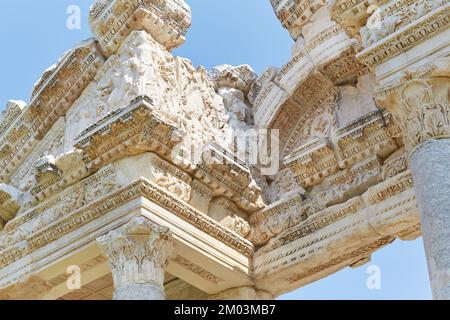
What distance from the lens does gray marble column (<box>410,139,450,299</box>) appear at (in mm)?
6426

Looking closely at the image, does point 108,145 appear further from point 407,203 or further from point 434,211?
point 434,211

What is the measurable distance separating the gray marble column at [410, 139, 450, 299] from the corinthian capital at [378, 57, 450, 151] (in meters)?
0.14

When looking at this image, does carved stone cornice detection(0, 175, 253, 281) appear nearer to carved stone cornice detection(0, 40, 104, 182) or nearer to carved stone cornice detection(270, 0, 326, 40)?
carved stone cornice detection(0, 40, 104, 182)

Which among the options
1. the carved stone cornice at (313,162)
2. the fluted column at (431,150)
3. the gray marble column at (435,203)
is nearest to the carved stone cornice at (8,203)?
the carved stone cornice at (313,162)

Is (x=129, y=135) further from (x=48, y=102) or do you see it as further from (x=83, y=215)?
(x=48, y=102)

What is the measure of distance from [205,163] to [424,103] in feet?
11.1

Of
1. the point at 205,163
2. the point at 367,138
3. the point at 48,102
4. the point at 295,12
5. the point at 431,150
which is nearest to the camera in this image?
the point at 431,150

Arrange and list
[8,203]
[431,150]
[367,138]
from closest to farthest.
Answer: [431,150] → [367,138] → [8,203]

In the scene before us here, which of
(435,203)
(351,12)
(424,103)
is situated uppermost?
(351,12)

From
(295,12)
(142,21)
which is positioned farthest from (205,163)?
(295,12)

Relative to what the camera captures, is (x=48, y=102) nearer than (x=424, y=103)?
No

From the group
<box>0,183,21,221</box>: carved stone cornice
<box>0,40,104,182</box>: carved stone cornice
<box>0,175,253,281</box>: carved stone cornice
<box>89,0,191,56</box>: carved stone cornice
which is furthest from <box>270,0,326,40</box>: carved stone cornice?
<box>0,183,21,221</box>: carved stone cornice

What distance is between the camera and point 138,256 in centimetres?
903

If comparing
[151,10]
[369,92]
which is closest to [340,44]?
[369,92]
